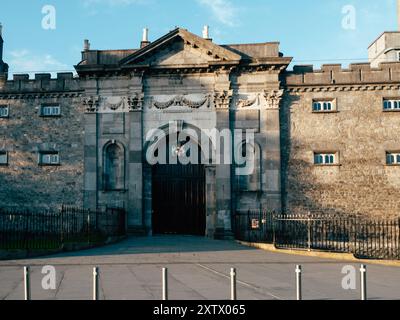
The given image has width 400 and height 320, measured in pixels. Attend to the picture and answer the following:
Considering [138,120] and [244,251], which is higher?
[138,120]

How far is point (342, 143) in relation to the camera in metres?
26.2

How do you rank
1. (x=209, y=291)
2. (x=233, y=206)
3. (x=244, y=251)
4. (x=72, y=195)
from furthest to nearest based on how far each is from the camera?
(x=72, y=195) → (x=233, y=206) → (x=244, y=251) → (x=209, y=291)

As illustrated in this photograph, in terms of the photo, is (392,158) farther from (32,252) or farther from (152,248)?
(32,252)

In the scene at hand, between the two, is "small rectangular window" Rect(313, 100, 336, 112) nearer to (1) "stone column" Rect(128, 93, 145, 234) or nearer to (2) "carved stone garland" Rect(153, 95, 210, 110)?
(2) "carved stone garland" Rect(153, 95, 210, 110)

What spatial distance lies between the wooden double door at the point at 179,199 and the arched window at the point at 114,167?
190cm

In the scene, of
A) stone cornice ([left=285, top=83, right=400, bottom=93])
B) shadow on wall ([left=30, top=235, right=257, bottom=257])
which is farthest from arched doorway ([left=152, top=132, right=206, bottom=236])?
stone cornice ([left=285, top=83, right=400, bottom=93])

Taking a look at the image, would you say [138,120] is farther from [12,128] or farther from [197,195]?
[12,128]

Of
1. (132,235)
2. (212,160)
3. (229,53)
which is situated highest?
(229,53)

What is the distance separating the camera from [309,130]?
26375 mm

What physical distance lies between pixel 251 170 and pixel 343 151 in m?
5.40

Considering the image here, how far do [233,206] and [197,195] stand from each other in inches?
95.4

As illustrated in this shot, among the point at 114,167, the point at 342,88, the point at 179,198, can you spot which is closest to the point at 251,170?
the point at 179,198

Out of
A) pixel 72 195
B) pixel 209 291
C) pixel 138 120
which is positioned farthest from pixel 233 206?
pixel 209 291

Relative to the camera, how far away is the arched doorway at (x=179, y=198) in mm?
26547
